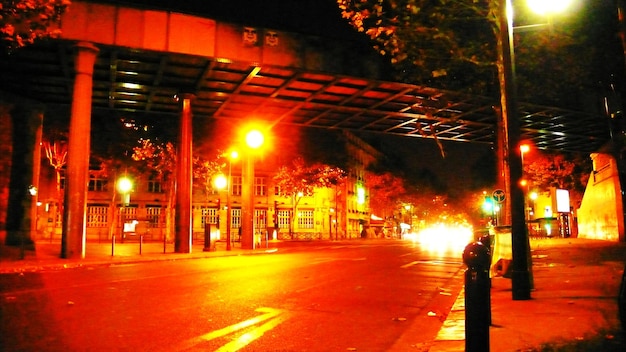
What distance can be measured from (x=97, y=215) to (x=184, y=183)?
A: 3442cm

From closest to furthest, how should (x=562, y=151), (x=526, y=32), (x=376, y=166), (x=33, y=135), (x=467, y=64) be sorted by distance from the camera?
(x=526, y=32) < (x=467, y=64) < (x=33, y=135) < (x=562, y=151) < (x=376, y=166)

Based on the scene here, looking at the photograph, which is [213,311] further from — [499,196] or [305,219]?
[305,219]

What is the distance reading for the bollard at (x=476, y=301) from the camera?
5.35 metres

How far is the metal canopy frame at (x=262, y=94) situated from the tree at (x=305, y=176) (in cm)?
1583

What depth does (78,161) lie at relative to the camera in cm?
2142

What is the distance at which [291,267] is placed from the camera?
16.5m

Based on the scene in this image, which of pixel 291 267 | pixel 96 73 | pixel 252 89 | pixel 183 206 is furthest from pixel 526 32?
pixel 96 73

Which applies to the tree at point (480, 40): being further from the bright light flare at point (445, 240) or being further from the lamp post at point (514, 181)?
the bright light flare at point (445, 240)

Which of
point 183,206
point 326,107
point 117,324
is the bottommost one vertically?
point 117,324

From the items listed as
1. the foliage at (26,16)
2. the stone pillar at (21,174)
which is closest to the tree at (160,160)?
the stone pillar at (21,174)

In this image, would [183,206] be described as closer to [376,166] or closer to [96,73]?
[96,73]

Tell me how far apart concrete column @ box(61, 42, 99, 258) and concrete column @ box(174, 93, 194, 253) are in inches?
214

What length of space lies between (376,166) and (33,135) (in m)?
59.4

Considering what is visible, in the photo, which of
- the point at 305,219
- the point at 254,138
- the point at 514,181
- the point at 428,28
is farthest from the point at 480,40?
the point at 305,219
